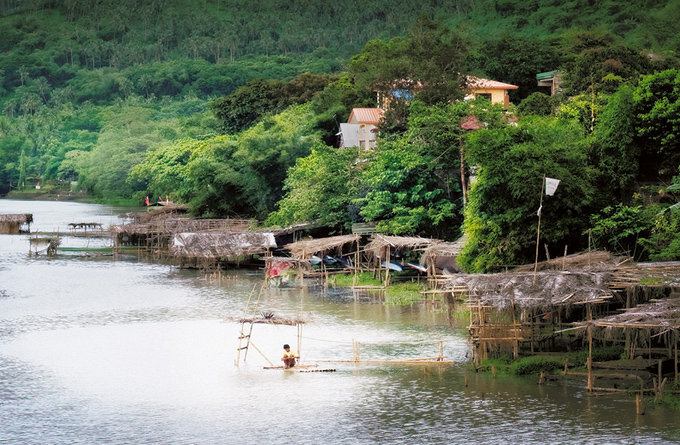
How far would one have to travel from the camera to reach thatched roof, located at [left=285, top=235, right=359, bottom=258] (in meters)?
39.8

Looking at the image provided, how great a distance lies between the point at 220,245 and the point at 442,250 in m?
13.8

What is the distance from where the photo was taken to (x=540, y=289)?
22516 millimetres

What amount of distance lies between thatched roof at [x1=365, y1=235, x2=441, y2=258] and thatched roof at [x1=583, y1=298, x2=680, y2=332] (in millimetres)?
16505

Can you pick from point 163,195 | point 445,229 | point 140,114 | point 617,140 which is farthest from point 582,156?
point 140,114

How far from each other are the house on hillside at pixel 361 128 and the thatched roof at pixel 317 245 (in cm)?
1449

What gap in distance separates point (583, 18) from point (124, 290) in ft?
256

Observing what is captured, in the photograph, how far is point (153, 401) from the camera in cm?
2242

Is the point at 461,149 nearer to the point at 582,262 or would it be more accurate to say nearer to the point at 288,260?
the point at 288,260

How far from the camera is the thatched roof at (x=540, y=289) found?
22.0 meters

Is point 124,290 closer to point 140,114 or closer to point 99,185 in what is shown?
point 99,185

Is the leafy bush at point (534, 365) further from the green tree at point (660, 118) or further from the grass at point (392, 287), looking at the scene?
the grass at point (392, 287)

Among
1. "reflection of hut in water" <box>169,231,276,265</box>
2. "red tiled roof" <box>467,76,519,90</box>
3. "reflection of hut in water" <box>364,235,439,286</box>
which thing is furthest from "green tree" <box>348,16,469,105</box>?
"reflection of hut in water" <box>364,235,439,286</box>

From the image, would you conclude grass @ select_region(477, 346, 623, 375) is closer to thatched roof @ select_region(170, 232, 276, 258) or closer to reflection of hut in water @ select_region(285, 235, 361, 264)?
reflection of hut in water @ select_region(285, 235, 361, 264)

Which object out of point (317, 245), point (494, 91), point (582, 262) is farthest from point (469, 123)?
point (494, 91)
